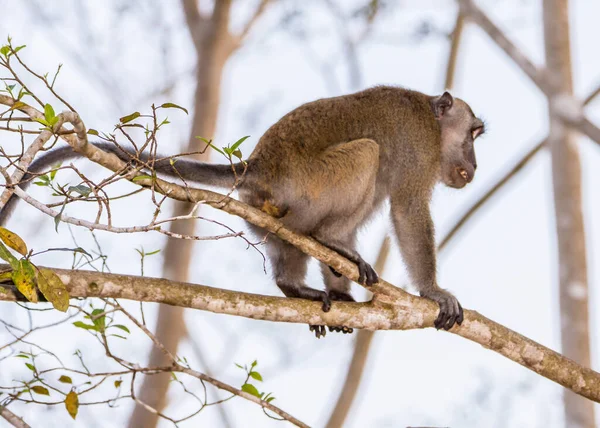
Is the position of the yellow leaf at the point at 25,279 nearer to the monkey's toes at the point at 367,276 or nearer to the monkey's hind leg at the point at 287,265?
the monkey's toes at the point at 367,276

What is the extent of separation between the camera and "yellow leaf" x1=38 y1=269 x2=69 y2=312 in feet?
11.4

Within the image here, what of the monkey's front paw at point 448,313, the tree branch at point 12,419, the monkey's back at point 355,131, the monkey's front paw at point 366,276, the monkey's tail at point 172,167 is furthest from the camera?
the monkey's back at point 355,131

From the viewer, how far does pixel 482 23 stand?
6.63 m

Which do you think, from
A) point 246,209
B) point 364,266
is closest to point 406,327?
point 364,266

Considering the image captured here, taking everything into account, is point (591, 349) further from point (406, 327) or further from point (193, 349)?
point (193, 349)

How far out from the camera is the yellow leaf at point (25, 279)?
134 inches

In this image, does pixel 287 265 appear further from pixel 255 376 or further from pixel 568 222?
pixel 568 222

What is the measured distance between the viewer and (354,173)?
5.39 meters

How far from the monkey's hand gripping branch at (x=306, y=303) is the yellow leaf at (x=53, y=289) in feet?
0.95

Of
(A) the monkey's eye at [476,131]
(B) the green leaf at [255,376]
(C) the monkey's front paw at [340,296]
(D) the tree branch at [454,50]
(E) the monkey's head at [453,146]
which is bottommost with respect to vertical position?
(B) the green leaf at [255,376]

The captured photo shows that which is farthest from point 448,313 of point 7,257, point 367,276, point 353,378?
point 353,378

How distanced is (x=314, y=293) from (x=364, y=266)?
2.01ft

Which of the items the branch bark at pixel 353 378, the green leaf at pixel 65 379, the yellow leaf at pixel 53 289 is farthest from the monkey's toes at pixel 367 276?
the branch bark at pixel 353 378

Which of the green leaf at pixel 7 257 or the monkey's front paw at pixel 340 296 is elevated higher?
the monkey's front paw at pixel 340 296
